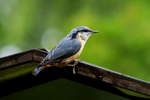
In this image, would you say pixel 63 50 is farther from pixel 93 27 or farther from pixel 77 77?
pixel 93 27

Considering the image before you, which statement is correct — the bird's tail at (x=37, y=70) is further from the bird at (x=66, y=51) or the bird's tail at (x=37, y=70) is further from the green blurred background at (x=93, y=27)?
the green blurred background at (x=93, y=27)

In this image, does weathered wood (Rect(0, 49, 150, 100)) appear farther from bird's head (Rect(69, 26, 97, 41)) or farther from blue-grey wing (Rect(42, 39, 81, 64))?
bird's head (Rect(69, 26, 97, 41))

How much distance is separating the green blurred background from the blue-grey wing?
5389 millimetres

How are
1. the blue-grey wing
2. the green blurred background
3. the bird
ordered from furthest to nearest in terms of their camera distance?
the green blurred background, the blue-grey wing, the bird

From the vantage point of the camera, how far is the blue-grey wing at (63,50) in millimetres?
4541

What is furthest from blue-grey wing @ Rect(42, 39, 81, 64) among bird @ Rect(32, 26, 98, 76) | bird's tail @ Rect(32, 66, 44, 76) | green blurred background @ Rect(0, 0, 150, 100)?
green blurred background @ Rect(0, 0, 150, 100)

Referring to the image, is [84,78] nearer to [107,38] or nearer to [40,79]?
[40,79]

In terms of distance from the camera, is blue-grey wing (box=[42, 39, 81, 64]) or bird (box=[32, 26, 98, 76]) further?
blue-grey wing (box=[42, 39, 81, 64])

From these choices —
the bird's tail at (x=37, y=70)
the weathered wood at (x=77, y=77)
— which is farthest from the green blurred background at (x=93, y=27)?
the bird's tail at (x=37, y=70)

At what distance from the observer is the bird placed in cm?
436

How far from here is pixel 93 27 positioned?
37.1 feet

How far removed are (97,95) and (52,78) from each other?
0.33 metres

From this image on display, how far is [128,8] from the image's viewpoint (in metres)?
12.0

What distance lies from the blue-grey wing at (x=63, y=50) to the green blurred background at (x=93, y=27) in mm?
5389
